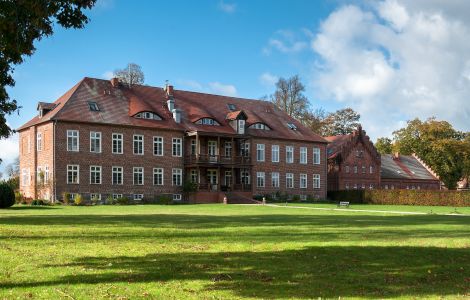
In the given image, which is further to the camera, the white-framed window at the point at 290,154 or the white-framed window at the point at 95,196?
the white-framed window at the point at 290,154

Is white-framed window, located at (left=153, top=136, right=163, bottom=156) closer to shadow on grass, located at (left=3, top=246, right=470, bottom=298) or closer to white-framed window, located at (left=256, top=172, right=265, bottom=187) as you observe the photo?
white-framed window, located at (left=256, top=172, right=265, bottom=187)

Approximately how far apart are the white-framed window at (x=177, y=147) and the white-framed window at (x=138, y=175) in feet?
12.6

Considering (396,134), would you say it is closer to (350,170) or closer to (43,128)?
(350,170)

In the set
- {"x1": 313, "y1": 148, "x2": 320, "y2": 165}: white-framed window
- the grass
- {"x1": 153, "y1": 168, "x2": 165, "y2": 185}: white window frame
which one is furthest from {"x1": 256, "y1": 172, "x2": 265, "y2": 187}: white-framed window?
the grass

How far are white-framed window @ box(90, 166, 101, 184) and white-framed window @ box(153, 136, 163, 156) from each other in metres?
5.68

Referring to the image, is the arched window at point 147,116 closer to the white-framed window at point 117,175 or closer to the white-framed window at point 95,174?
the white-framed window at point 117,175

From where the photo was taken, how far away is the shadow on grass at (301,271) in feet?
29.8

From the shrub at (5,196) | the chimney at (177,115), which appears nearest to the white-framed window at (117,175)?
the chimney at (177,115)

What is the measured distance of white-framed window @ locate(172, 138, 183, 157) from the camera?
2077 inches

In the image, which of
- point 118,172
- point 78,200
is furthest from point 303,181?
point 78,200

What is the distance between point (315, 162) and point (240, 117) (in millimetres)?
12018

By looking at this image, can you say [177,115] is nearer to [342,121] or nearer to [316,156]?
[316,156]

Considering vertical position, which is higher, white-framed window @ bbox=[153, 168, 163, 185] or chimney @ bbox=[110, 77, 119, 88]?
chimney @ bbox=[110, 77, 119, 88]

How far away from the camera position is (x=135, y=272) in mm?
10078
